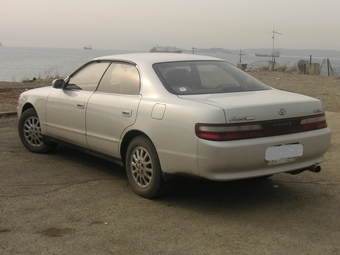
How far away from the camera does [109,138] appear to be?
574 cm

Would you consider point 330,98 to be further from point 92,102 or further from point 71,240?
point 71,240

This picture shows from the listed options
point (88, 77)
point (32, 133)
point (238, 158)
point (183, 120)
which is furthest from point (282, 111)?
point (32, 133)

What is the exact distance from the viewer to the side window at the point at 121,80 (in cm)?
566

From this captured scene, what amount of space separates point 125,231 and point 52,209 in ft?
3.17

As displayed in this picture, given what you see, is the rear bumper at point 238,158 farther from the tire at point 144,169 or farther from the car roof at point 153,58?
the car roof at point 153,58

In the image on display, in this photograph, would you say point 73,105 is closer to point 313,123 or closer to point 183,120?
point 183,120

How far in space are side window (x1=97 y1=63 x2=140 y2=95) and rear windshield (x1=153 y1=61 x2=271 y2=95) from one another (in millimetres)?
300

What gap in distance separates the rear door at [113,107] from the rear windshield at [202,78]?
1.23 feet

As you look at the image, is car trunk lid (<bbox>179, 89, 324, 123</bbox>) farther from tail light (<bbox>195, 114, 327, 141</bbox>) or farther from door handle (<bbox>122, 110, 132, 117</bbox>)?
door handle (<bbox>122, 110, 132, 117</bbox>)

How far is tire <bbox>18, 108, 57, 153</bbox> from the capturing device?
24.1 ft

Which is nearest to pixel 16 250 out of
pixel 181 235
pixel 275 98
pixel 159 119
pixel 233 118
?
pixel 181 235

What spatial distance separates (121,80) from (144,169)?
4.00 ft

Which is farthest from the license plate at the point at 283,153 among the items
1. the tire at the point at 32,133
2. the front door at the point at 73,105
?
the tire at the point at 32,133

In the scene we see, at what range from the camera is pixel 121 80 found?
5.89 meters
